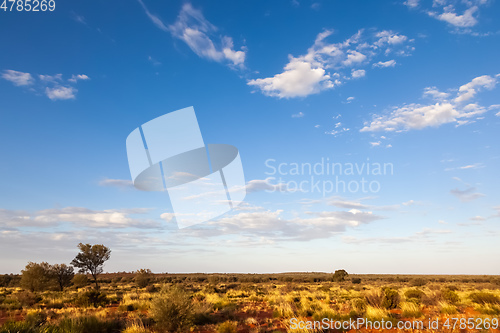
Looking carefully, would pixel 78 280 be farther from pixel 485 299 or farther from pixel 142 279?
pixel 485 299

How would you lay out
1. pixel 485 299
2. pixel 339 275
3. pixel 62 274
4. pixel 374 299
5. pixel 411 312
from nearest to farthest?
pixel 411 312 → pixel 374 299 → pixel 485 299 → pixel 62 274 → pixel 339 275

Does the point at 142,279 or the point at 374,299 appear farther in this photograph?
the point at 142,279

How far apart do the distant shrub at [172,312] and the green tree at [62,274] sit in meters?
31.1

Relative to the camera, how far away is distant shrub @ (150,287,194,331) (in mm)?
13641

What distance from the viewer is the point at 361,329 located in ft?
42.8

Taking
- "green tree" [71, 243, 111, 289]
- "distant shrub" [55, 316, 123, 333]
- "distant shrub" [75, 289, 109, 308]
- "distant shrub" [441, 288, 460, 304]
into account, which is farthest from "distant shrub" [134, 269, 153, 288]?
"distant shrub" [441, 288, 460, 304]

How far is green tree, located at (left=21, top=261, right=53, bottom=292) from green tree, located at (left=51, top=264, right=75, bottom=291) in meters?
1.78

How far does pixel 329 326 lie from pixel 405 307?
5821 millimetres

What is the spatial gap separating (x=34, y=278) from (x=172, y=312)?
30.2 meters

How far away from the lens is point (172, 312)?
13.8 m

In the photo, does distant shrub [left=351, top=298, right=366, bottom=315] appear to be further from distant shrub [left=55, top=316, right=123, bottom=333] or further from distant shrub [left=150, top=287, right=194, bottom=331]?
distant shrub [left=55, top=316, right=123, bottom=333]

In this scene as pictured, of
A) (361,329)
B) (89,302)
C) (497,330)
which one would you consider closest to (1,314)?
(89,302)

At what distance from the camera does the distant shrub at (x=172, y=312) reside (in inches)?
537

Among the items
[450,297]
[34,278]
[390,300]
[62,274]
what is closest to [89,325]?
[390,300]
